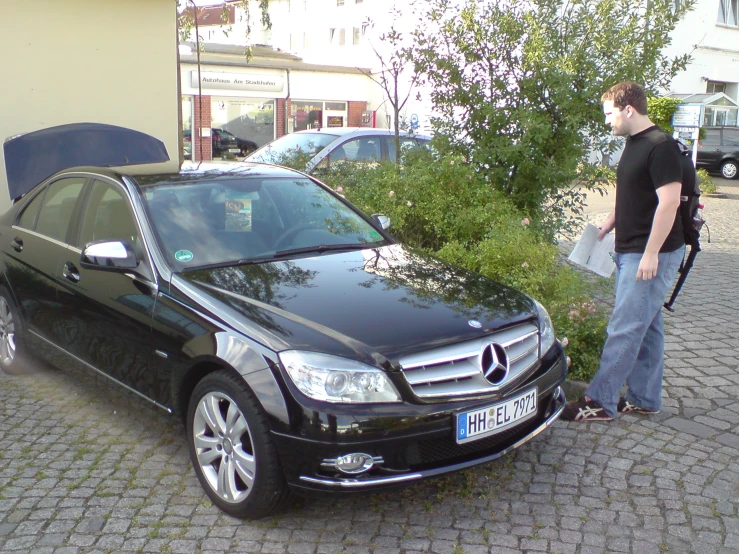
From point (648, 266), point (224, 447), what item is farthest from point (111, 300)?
point (648, 266)

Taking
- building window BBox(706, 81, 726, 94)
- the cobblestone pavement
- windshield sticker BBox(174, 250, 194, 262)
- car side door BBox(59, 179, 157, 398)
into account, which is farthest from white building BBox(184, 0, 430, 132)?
windshield sticker BBox(174, 250, 194, 262)

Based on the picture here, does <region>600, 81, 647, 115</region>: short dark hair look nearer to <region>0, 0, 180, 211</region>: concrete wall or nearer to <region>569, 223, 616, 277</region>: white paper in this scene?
<region>569, 223, 616, 277</region>: white paper

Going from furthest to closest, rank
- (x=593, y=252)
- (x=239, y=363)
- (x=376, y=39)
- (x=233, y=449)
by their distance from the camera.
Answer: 1. (x=376, y=39)
2. (x=593, y=252)
3. (x=233, y=449)
4. (x=239, y=363)

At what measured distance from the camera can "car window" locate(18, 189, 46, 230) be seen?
5.45 m

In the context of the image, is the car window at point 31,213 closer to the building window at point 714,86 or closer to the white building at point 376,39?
the white building at point 376,39

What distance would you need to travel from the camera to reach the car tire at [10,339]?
5.41 metres

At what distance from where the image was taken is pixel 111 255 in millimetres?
4156

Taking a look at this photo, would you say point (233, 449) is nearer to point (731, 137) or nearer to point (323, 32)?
point (731, 137)

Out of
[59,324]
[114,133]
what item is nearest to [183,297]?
[59,324]

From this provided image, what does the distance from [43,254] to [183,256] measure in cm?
137

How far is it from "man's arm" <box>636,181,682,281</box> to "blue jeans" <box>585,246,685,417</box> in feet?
0.54

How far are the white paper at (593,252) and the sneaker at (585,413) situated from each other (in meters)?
0.97

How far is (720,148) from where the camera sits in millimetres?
25844

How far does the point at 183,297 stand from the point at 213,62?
26.4 m
